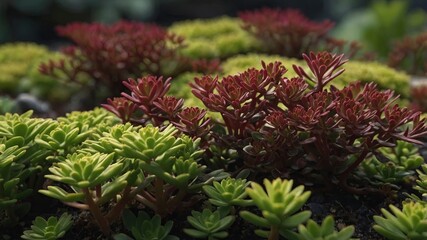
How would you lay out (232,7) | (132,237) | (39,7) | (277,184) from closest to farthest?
(277,184) → (132,237) → (39,7) → (232,7)

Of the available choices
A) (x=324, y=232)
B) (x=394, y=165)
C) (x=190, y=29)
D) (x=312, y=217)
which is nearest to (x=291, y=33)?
(x=190, y=29)

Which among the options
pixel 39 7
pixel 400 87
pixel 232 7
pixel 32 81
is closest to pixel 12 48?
pixel 32 81

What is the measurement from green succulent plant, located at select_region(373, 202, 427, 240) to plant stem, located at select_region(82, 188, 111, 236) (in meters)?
1.03

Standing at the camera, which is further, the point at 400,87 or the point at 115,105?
the point at 400,87

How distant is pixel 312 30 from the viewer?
4566 mm

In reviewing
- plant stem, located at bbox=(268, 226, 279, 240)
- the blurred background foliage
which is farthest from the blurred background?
plant stem, located at bbox=(268, 226, 279, 240)

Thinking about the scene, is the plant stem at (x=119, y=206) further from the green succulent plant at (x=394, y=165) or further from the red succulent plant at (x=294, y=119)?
the green succulent plant at (x=394, y=165)

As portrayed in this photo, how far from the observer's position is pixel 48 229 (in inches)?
81.4

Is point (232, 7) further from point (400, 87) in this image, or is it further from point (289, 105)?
point (289, 105)

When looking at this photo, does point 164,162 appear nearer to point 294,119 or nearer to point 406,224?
point 294,119

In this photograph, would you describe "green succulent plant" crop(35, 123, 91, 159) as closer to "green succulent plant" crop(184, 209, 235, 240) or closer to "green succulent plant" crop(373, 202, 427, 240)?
"green succulent plant" crop(184, 209, 235, 240)

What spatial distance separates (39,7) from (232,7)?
5.13 m

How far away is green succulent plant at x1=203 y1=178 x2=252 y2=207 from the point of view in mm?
2008

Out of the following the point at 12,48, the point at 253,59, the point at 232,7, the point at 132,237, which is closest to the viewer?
the point at 132,237
